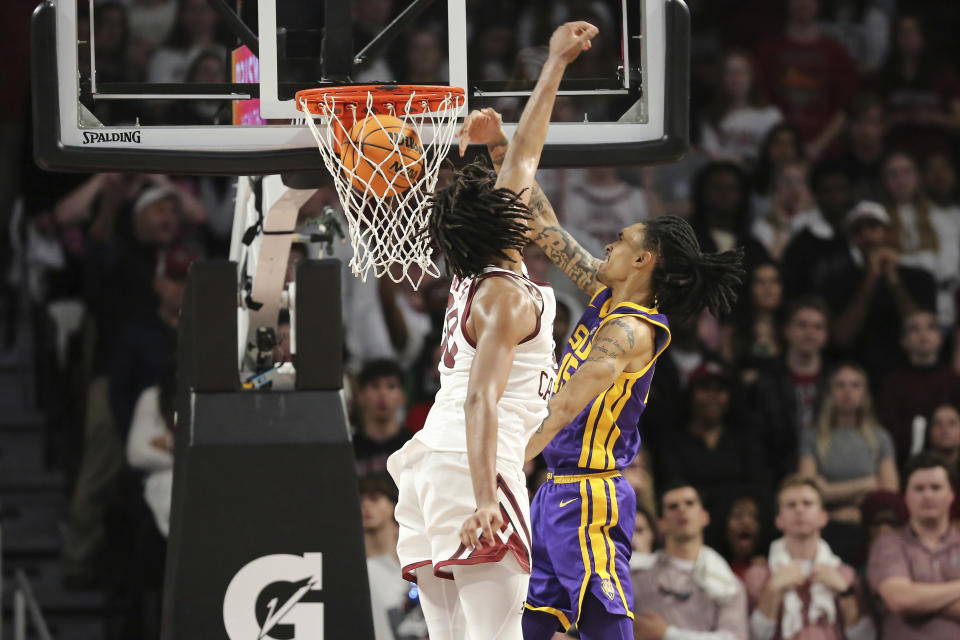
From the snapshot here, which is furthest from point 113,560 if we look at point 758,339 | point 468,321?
point 468,321

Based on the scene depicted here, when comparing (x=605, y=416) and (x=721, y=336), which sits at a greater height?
(x=721, y=336)

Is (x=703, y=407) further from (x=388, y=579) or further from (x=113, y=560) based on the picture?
(x=113, y=560)

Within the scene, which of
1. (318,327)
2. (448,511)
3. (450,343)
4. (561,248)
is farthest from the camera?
(318,327)

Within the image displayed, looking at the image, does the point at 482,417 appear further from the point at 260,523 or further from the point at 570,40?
the point at 260,523

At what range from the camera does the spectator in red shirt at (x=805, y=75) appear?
33.9ft

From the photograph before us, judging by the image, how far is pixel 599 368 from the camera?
475 centimetres

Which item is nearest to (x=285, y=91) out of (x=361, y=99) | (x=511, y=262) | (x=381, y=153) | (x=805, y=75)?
(x=361, y=99)

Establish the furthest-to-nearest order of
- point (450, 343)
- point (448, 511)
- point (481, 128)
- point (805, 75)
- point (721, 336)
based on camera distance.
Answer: point (805, 75) → point (721, 336) → point (481, 128) → point (450, 343) → point (448, 511)

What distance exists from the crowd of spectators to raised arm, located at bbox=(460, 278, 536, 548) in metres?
3.11

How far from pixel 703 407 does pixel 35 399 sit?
13.1 ft

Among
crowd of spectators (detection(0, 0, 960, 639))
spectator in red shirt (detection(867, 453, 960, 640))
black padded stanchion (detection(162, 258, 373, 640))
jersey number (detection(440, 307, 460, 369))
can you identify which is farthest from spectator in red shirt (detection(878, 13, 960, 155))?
jersey number (detection(440, 307, 460, 369))

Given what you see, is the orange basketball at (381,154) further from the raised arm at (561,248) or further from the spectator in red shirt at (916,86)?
the spectator in red shirt at (916,86)

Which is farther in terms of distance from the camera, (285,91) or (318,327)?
(318,327)

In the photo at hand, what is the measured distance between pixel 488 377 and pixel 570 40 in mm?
1151
